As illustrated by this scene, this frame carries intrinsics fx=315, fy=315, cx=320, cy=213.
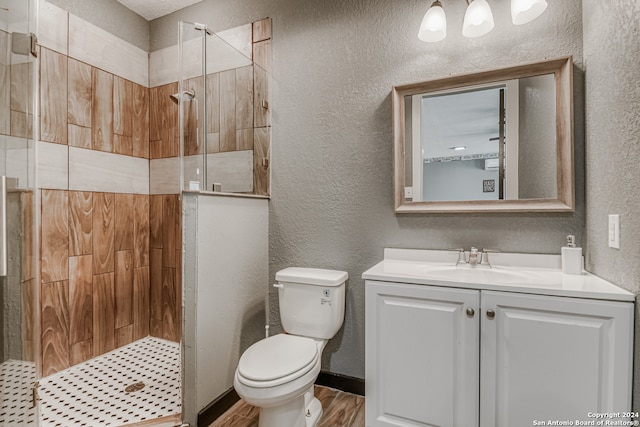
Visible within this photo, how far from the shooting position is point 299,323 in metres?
1.84

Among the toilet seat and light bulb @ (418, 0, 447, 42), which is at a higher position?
light bulb @ (418, 0, 447, 42)

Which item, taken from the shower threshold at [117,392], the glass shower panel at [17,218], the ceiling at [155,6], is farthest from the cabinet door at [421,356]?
the ceiling at [155,6]

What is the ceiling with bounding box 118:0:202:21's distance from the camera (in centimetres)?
254

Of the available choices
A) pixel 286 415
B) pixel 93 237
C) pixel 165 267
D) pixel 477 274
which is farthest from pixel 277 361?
pixel 93 237

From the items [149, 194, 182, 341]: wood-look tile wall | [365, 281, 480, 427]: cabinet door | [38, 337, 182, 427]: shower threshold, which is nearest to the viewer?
[365, 281, 480, 427]: cabinet door

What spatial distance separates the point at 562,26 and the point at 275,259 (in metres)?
2.08

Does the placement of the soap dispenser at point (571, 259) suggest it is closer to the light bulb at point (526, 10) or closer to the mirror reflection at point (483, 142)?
the mirror reflection at point (483, 142)

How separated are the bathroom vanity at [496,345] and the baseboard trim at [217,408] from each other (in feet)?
2.75

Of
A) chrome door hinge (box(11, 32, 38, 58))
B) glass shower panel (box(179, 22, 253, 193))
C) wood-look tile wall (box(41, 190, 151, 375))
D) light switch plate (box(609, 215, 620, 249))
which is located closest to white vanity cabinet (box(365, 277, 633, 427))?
light switch plate (box(609, 215, 620, 249))

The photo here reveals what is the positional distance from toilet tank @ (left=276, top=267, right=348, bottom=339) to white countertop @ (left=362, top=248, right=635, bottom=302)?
0.33 meters

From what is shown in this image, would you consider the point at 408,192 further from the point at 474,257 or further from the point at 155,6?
the point at 155,6

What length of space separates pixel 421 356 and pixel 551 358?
486 mm

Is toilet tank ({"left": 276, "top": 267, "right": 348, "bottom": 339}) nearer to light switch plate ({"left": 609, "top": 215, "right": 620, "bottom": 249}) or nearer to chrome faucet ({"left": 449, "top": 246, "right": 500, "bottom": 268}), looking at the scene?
chrome faucet ({"left": 449, "top": 246, "right": 500, "bottom": 268})

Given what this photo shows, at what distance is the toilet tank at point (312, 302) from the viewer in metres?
1.80
